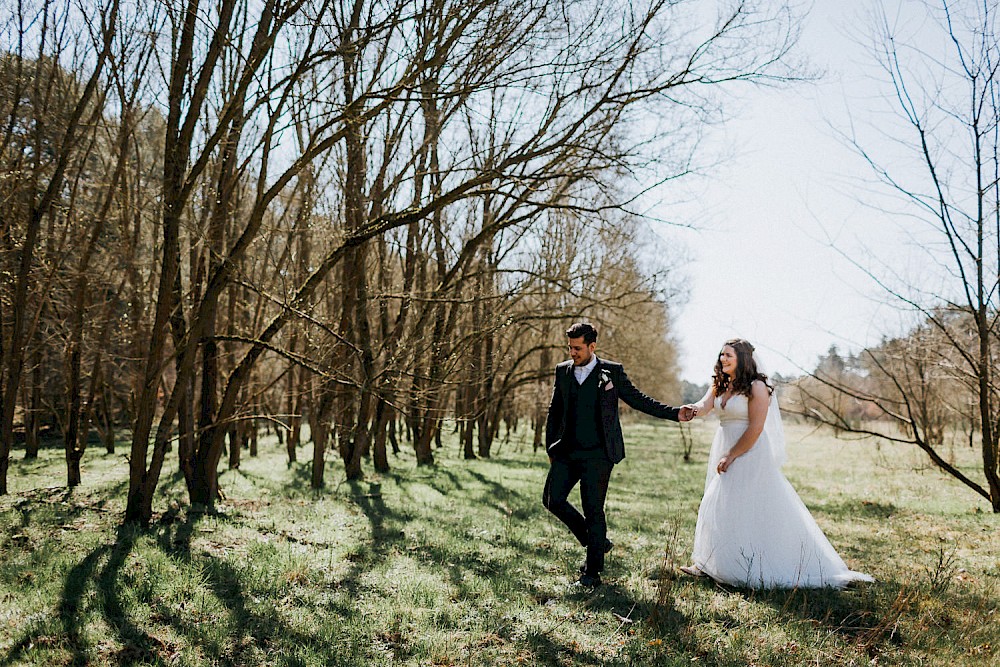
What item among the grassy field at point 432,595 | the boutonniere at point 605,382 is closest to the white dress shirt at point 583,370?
the boutonniere at point 605,382

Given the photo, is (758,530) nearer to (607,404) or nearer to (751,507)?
(751,507)

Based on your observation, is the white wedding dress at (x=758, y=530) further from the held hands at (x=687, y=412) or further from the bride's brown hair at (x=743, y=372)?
the held hands at (x=687, y=412)

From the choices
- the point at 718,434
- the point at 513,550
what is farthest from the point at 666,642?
the point at 513,550

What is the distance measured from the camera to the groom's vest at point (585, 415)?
5.43 meters

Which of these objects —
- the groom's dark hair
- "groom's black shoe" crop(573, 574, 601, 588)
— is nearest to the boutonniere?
the groom's dark hair

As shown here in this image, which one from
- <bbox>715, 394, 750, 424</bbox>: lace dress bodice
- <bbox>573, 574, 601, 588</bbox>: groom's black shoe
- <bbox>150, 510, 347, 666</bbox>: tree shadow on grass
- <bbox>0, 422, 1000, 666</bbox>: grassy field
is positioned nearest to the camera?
<bbox>150, 510, 347, 666</bbox>: tree shadow on grass

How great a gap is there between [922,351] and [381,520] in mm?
8032

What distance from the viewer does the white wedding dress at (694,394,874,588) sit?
17.7 feet

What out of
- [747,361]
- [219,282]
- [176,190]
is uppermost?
[176,190]

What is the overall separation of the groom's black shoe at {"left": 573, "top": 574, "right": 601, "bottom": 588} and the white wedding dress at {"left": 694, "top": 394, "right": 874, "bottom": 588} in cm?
91

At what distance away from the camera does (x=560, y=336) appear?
25.5m

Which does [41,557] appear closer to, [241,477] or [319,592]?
[319,592]

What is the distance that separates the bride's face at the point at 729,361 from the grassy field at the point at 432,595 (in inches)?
56.7

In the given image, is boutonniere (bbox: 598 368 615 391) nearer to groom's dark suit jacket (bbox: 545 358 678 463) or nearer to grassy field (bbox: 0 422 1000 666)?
groom's dark suit jacket (bbox: 545 358 678 463)
